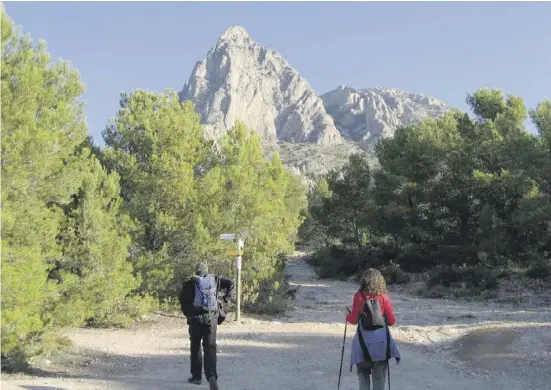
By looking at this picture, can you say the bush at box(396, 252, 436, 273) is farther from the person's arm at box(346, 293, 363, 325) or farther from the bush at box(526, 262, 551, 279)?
the person's arm at box(346, 293, 363, 325)

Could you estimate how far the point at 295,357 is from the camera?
9727 mm

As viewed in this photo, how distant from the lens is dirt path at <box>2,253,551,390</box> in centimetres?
778

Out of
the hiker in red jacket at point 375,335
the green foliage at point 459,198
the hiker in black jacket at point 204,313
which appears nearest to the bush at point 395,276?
the green foliage at point 459,198

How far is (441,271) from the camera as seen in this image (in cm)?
2488

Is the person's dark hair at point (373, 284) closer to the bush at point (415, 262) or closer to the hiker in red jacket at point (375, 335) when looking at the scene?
the hiker in red jacket at point (375, 335)

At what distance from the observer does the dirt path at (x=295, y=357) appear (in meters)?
7.78

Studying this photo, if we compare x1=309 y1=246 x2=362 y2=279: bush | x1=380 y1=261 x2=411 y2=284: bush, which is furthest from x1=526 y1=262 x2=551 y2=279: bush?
x1=309 y1=246 x2=362 y2=279: bush

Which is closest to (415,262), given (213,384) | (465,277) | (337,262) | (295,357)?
(337,262)

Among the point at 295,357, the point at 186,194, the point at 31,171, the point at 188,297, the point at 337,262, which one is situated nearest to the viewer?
the point at 188,297

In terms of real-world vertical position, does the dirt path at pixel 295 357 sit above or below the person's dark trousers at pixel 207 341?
below

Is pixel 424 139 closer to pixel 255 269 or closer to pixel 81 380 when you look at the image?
pixel 255 269

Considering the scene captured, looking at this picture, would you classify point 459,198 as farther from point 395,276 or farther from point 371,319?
point 371,319

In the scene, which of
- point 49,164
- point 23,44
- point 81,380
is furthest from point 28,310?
point 23,44

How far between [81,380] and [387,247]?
1149 inches
